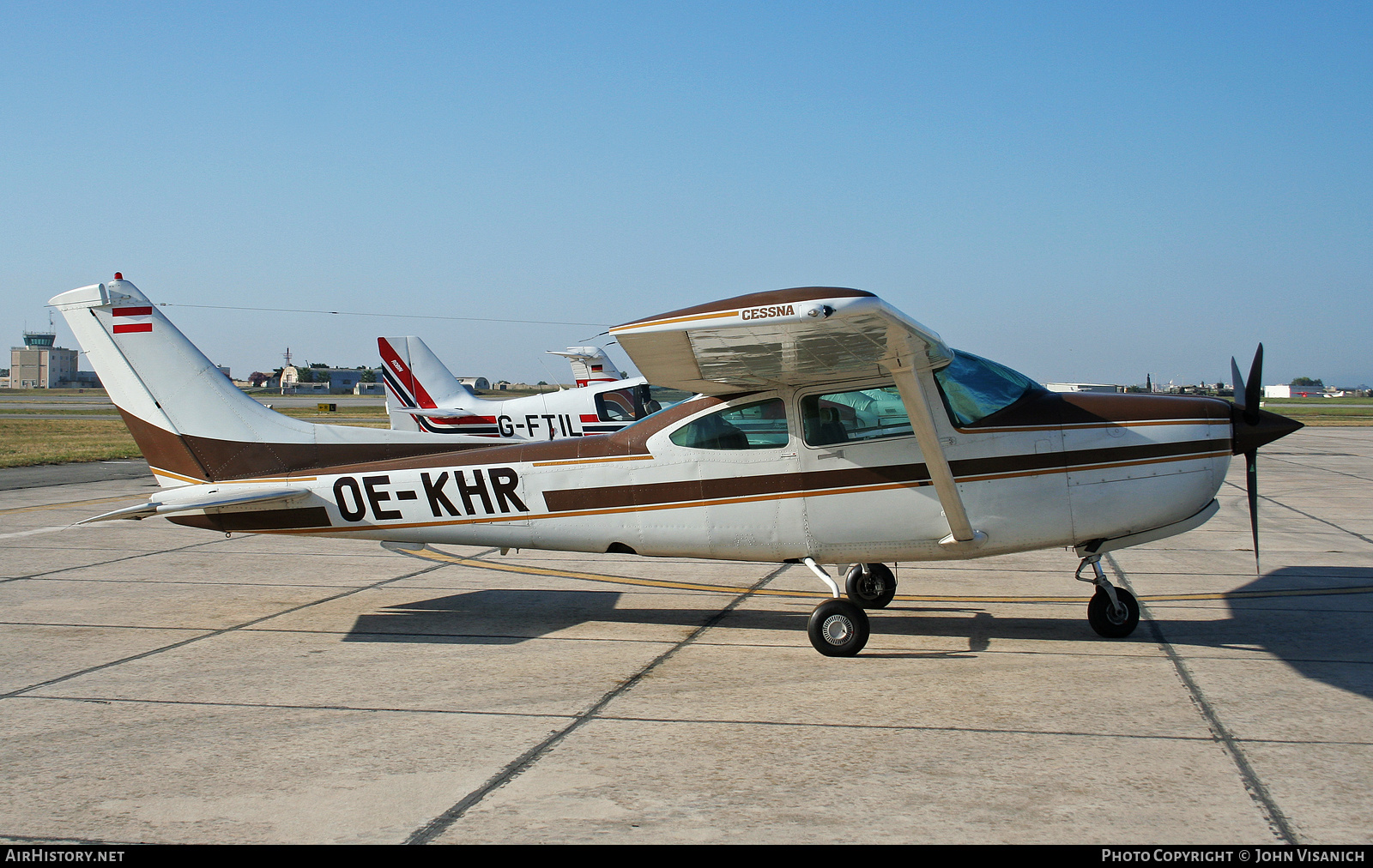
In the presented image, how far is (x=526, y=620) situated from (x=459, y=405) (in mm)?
16030

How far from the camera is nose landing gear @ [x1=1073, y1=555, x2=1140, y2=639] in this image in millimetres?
7133

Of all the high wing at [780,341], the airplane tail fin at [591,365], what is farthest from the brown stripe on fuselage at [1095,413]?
the airplane tail fin at [591,365]

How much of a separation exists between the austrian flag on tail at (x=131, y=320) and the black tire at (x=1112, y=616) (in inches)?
306

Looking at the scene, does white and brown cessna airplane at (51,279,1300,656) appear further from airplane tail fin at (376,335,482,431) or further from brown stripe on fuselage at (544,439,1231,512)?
airplane tail fin at (376,335,482,431)

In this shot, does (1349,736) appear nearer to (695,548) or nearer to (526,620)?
(695,548)

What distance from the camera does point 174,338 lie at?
321 inches

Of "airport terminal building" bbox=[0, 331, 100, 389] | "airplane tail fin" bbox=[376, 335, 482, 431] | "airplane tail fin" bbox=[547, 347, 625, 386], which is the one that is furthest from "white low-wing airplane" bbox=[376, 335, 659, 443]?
"airport terminal building" bbox=[0, 331, 100, 389]

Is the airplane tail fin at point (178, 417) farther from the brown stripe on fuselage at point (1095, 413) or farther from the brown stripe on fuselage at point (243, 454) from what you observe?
the brown stripe on fuselage at point (1095, 413)

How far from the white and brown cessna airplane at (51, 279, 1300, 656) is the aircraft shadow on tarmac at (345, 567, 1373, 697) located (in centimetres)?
65

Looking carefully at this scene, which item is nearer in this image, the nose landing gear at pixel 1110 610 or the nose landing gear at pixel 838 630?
the nose landing gear at pixel 838 630

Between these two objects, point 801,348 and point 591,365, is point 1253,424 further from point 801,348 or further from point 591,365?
point 591,365

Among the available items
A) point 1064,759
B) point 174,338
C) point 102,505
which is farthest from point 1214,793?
point 102,505

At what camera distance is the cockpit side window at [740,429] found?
7.12 meters

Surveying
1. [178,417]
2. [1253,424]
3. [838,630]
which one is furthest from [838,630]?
[178,417]
